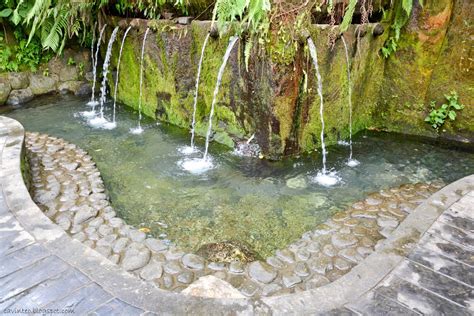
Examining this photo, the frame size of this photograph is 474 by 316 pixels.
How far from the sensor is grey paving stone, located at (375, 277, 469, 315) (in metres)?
2.04

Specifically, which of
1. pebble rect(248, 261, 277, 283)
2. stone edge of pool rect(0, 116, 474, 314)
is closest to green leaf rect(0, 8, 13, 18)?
stone edge of pool rect(0, 116, 474, 314)

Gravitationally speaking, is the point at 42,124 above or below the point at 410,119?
below

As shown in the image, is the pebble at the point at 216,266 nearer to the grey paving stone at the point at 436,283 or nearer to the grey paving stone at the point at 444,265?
the grey paving stone at the point at 436,283

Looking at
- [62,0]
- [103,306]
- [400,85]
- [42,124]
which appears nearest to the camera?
[103,306]

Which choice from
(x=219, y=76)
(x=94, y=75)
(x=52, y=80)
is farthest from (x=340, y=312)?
(x=52, y=80)

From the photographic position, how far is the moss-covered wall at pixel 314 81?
15.4 ft

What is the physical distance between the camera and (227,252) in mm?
3119

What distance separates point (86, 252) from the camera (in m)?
2.50

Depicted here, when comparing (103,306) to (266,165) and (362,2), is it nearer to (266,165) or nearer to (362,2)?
(266,165)

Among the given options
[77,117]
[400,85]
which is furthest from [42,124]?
[400,85]

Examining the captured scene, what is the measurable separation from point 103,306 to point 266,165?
122 inches

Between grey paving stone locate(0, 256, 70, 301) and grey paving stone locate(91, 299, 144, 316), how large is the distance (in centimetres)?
48

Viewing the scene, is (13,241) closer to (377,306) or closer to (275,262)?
(275,262)

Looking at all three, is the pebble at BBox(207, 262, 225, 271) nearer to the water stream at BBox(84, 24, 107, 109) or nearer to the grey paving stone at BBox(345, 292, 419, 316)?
the grey paving stone at BBox(345, 292, 419, 316)
